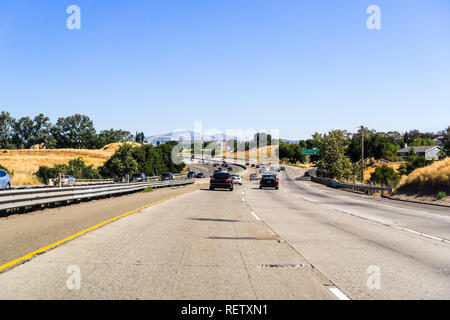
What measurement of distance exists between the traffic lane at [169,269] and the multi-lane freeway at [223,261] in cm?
2

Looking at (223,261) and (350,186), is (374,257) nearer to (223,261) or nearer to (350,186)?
(223,261)

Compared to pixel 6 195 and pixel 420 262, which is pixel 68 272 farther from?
pixel 6 195

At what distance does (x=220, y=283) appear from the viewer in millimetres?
6035

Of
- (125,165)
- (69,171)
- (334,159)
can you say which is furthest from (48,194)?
(334,159)

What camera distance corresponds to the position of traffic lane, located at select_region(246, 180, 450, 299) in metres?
5.89

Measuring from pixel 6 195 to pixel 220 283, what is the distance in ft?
34.3

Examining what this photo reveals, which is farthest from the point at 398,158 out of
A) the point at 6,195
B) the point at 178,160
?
the point at 6,195

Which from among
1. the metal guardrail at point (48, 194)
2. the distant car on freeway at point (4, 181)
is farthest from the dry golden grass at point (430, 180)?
the distant car on freeway at point (4, 181)

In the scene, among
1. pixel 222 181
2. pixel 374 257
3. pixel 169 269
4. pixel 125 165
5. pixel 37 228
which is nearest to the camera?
pixel 169 269

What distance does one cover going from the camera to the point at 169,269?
691 centimetres

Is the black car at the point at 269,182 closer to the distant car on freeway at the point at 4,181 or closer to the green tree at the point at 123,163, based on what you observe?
the distant car on freeway at the point at 4,181

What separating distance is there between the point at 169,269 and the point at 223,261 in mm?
1169

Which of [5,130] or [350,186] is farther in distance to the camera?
[5,130]

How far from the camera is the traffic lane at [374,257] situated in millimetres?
5887
